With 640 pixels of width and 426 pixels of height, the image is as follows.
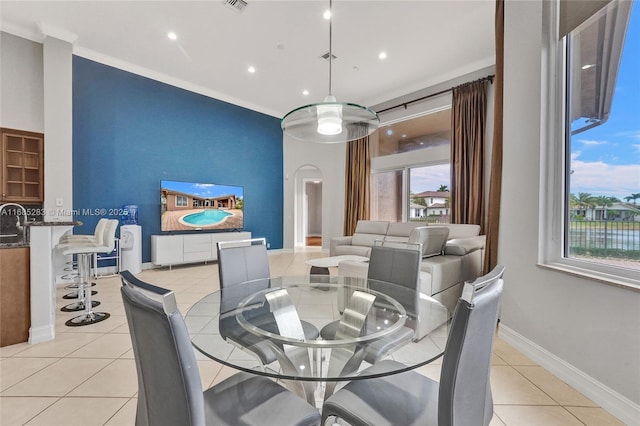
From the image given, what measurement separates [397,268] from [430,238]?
86 centimetres

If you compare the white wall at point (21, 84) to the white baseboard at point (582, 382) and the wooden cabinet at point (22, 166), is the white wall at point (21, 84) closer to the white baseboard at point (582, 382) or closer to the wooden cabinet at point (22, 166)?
the wooden cabinet at point (22, 166)

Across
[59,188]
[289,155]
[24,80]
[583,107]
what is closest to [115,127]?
[24,80]

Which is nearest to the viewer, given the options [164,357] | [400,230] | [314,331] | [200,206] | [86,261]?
[164,357]

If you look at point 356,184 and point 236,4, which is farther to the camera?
point 356,184

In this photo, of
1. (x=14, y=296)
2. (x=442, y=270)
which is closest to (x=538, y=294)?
(x=442, y=270)

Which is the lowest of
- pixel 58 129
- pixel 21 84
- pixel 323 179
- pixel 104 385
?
pixel 104 385

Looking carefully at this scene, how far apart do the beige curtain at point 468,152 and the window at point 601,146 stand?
2469 millimetres

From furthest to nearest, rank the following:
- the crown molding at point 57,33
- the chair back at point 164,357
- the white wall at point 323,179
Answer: the white wall at point 323,179 < the crown molding at point 57,33 < the chair back at point 164,357

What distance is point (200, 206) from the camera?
5332mm

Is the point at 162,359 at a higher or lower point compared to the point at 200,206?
lower

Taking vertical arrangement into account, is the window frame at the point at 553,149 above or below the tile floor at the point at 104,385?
above

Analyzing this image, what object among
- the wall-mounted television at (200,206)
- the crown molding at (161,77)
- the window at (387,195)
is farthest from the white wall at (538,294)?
the crown molding at (161,77)

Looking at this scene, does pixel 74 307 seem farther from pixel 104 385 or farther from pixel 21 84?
pixel 21 84

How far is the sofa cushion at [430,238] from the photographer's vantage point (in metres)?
2.57
